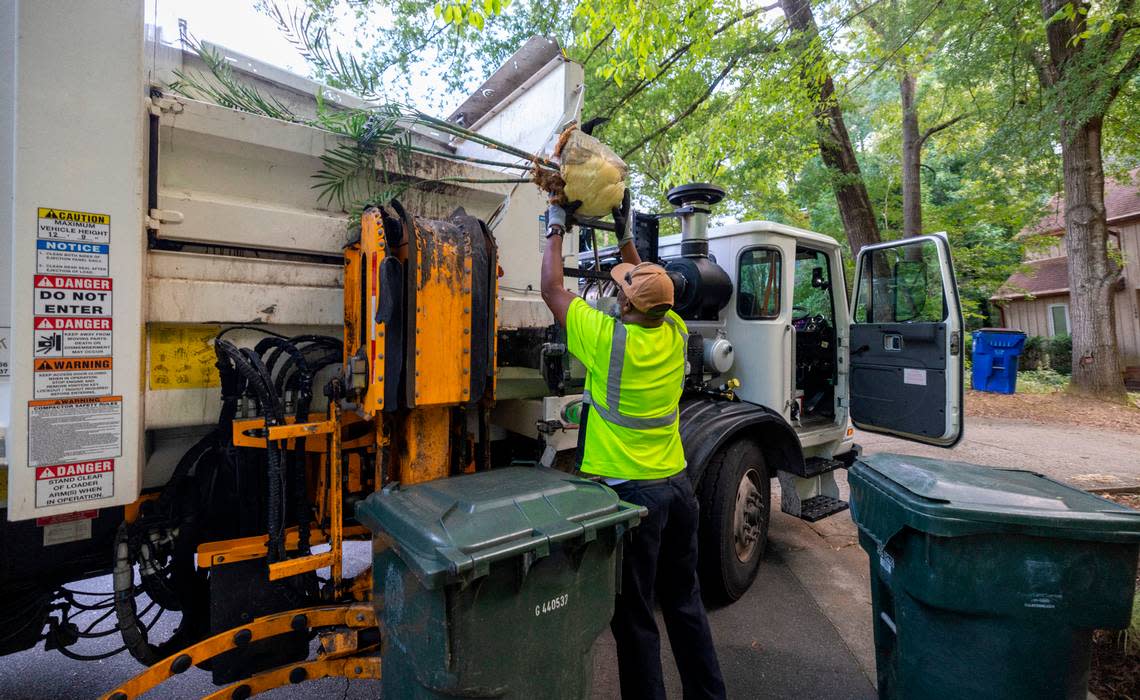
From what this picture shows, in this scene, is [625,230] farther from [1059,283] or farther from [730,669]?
[1059,283]

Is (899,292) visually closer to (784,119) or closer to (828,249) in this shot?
(828,249)

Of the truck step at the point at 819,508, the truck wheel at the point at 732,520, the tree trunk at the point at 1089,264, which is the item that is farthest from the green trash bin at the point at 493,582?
the tree trunk at the point at 1089,264

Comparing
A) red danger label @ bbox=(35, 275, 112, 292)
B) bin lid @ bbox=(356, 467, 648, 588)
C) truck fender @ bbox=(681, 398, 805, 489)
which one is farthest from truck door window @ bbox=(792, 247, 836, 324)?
red danger label @ bbox=(35, 275, 112, 292)

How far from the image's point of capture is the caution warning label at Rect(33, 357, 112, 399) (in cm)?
161

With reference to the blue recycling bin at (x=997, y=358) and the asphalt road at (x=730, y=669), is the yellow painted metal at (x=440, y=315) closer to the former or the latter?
the asphalt road at (x=730, y=669)

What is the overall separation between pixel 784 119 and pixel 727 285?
21.0 ft

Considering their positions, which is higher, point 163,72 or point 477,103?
point 477,103

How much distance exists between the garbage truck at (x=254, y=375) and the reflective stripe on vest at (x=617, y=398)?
313 mm

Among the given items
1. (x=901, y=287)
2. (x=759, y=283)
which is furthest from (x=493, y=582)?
(x=901, y=287)

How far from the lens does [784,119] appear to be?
9039 mm

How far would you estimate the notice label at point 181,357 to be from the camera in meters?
1.97

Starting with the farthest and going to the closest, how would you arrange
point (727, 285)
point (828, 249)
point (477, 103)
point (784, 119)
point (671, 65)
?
point (671, 65)
point (784, 119)
point (828, 249)
point (727, 285)
point (477, 103)

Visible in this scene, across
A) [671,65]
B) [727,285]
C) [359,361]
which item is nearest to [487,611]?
[359,361]

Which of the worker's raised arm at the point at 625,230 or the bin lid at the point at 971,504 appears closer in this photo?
the bin lid at the point at 971,504
